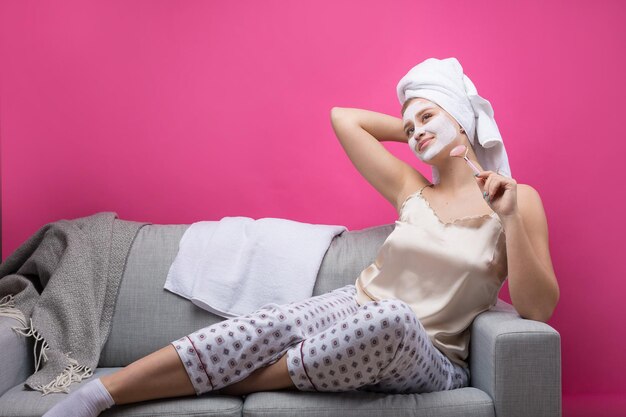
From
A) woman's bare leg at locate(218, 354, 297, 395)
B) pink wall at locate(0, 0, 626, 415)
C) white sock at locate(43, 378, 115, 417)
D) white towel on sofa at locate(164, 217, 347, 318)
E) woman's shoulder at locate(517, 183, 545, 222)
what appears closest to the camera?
white sock at locate(43, 378, 115, 417)

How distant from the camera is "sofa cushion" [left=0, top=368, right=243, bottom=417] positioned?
1.79 meters

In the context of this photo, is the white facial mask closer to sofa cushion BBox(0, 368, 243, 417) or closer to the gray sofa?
the gray sofa

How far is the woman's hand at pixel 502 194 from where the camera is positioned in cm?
186

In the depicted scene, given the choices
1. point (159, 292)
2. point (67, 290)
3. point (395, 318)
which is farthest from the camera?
point (159, 292)

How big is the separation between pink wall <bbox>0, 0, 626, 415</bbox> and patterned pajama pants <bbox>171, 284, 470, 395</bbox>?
0.93 metres

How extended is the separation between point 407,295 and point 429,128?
1.60 feet

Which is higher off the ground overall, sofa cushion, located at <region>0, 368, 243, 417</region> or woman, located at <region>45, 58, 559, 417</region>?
woman, located at <region>45, 58, 559, 417</region>

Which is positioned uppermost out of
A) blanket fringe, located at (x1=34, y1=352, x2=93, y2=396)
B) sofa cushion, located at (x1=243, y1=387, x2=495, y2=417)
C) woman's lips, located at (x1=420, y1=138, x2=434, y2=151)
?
woman's lips, located at (x1=420, y1=138, x2=434, y2=151)

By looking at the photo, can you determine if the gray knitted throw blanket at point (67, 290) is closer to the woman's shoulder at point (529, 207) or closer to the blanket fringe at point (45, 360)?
the blanket fringe at point (45, 360)

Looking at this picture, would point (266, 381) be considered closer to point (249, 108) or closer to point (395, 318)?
point (395, 318)

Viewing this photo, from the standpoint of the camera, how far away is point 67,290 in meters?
2.26

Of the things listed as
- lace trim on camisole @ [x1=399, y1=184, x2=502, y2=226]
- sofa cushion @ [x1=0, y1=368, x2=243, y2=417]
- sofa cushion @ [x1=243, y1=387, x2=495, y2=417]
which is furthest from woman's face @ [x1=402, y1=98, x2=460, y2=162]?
sofa cushion @ [x1=0, y1=368, x2=243, y2=417]

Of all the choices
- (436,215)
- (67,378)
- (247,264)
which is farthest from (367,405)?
(67,378)

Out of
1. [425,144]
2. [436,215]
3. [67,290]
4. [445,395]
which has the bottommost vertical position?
[445,395]
